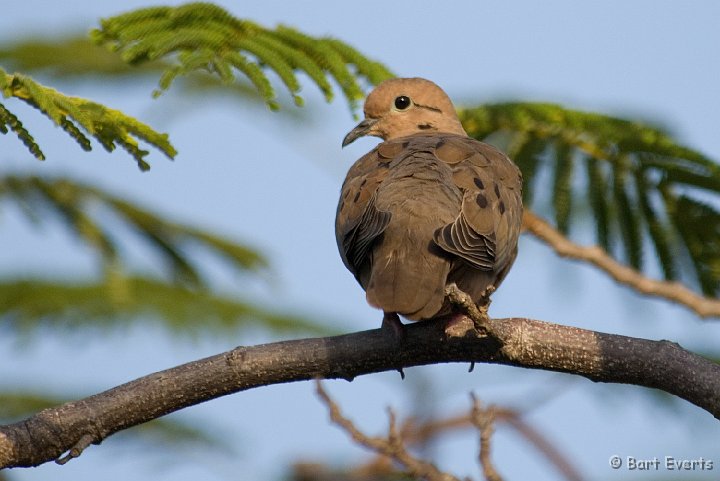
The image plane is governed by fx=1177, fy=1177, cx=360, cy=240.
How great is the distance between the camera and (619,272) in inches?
249

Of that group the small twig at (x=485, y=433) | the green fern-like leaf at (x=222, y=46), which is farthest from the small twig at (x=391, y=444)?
the green fern-like leaf at (x=222, y=46)

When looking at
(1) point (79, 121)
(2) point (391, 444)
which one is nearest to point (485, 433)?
(2) point (391, 444)

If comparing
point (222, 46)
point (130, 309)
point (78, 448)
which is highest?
point (130, 309)

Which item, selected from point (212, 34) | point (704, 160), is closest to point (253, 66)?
point (212, 34)

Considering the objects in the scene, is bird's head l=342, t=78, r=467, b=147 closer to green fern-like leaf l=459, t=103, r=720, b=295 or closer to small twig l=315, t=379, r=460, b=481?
green fern-like leaf l=459, t=103, r=720, b=295

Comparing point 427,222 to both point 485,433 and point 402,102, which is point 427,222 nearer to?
point 485,433

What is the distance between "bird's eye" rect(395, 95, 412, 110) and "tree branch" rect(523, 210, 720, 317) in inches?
60.2

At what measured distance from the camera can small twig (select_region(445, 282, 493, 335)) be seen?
14.3 ft

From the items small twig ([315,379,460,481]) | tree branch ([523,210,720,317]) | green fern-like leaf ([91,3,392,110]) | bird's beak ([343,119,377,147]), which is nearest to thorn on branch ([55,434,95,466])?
small twig ([315,379,460,481])

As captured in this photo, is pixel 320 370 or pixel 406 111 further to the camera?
pixel 406 111

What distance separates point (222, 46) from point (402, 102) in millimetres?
2114

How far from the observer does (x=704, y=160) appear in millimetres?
6754

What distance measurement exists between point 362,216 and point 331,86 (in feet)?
2.70

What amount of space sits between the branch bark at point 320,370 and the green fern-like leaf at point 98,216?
2.60 metres
